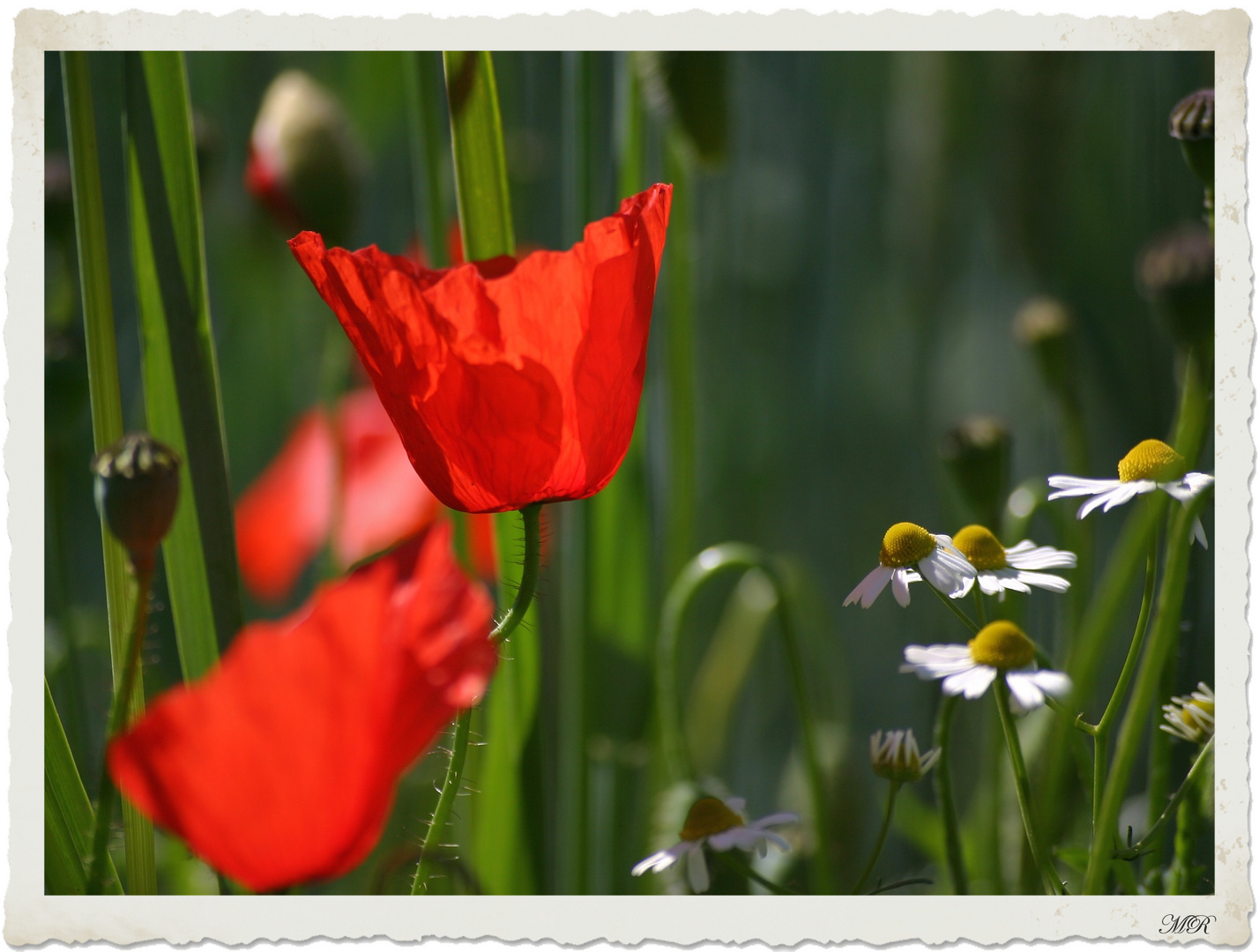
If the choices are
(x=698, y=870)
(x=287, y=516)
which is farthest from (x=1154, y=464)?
(x=287, y=516)

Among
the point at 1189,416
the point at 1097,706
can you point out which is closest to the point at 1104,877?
the point at 1097,706

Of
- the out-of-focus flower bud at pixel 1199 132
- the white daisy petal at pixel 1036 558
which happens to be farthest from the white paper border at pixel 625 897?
the white daisy petal at pixel 1036 558

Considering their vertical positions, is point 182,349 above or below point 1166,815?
above

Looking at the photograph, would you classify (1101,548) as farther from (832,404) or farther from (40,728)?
(40,728)

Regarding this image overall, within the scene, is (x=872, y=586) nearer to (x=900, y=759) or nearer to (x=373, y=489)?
(x=900, y=759)

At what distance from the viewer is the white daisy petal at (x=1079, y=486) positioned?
1.23 feet

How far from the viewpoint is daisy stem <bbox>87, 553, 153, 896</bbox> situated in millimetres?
317

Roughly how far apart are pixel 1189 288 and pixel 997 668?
186 millimetres

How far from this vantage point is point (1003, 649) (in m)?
0.33

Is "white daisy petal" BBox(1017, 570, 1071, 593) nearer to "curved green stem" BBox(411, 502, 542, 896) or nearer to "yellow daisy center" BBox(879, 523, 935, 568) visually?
"yellow daisy center" BBox(879, 523, 935, 568)

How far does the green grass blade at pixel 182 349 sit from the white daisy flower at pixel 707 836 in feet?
0.57

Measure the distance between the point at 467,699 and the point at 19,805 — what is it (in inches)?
9.0

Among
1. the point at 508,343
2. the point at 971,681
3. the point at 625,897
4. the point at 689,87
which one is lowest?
the point at 625,897

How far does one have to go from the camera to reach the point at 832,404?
29.2 inches
